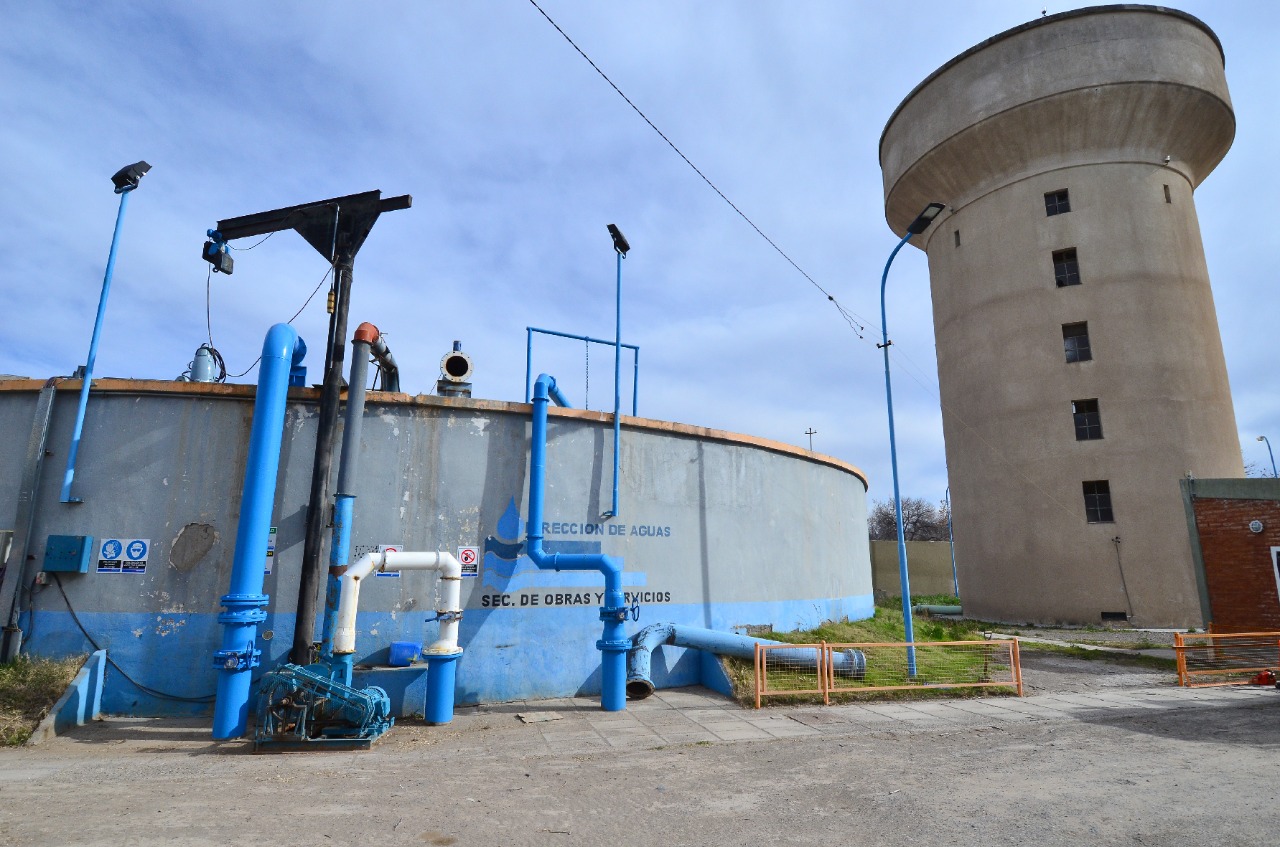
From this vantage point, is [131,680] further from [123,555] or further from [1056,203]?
[1056,203]

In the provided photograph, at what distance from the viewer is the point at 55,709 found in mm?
8617

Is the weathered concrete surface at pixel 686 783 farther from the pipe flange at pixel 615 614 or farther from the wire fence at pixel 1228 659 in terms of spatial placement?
the wire fence at pixel 1228 659

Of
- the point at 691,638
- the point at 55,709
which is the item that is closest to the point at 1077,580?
the point at 691,638

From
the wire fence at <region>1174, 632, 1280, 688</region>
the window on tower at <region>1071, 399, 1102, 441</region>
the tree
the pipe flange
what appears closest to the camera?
the pipe flange

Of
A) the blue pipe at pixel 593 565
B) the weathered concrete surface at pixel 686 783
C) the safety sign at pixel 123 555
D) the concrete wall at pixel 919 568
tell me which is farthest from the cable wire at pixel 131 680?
the concrete wall at pixel 919 568

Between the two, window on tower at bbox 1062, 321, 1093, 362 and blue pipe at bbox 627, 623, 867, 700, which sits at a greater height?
window on tower at bbox 1062, 321, 1093, 362

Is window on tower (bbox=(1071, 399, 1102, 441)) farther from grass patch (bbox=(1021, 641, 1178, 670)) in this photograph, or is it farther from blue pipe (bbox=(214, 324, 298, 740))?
blue pipe (bbox=(214, 324, 298, 740))

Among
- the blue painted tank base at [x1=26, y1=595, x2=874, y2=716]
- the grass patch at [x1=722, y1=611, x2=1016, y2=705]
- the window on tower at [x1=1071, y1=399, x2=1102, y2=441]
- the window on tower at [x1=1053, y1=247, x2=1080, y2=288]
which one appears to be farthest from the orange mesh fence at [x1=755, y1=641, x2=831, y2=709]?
the window on tower at [x1=1053, y1=247, x2=1080, y2=288]

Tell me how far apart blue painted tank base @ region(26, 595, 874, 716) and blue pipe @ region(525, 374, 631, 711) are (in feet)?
2.53

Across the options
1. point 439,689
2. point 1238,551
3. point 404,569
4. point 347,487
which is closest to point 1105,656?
point 1238,551

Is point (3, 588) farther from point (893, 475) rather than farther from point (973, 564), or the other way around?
point (973, 564)

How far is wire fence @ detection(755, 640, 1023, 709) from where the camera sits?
1109 centimetres

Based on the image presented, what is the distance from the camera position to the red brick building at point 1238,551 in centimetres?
1513

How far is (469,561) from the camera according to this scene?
1105 centimetres
